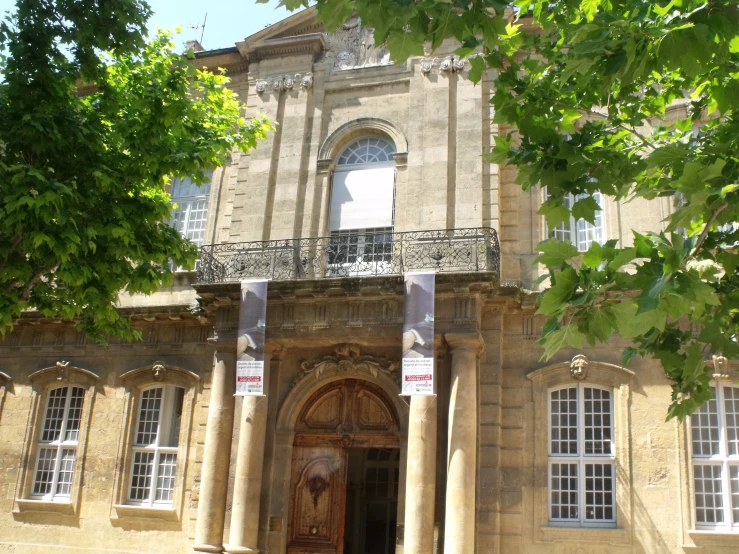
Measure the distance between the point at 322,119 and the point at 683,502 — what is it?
10.1 metres

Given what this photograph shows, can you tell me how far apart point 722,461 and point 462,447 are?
170 inches

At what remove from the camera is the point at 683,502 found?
1271 centimetres

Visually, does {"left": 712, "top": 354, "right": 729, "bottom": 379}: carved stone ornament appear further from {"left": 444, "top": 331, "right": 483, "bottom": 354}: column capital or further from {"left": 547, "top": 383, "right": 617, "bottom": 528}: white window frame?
{"left": 444, "top": 331, "right": 483, "bottom": 354}: column capital

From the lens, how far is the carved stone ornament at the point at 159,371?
16.0m

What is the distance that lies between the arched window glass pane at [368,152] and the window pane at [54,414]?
26.0 ft

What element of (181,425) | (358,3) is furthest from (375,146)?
(358,3)

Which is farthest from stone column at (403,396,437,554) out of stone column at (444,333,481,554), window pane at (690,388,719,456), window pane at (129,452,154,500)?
window pane at (129,452,154,500)

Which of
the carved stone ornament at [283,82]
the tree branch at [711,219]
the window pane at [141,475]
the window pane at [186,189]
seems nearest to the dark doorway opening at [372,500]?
the window pane at [141,475]

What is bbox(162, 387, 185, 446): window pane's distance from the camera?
16.0m

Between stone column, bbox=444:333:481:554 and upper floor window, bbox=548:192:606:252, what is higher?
upper floor window, bbox=548:192:606:252

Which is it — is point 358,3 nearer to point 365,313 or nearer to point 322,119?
point 365,313

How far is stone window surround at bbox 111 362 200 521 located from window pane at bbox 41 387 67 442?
5.80 feet

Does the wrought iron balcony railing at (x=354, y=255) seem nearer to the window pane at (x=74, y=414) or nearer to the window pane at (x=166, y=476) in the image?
the window pane at (x=166, y=476)

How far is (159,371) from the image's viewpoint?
16016 millimetres
